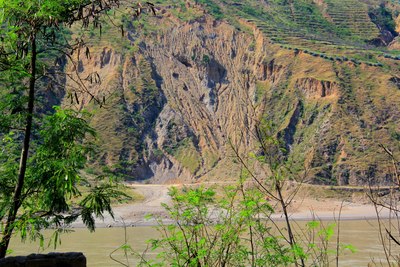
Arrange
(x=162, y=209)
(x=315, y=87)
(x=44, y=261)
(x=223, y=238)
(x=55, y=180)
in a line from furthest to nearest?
(x=315, y=87)
(x=162, y=209)
(x=55, y=180)
(x=223, y=238)
(x=44, y=261)

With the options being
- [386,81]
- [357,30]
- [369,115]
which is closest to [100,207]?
[369,115]

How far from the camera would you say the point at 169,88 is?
86938 millimetres

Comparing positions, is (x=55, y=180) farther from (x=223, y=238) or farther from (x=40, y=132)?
(x=223, y=238)

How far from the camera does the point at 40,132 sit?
700cm

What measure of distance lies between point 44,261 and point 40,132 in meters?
2.99

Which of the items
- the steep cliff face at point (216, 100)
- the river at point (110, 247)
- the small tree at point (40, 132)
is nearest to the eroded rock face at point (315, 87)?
the steep cliff face at point (216, 100)

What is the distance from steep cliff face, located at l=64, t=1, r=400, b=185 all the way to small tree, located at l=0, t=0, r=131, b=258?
6340 centimetres

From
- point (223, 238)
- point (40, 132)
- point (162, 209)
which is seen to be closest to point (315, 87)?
point (162, 209)

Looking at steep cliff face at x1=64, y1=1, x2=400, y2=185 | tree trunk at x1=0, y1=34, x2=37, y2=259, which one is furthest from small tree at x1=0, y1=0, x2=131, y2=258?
steep cliff face at x1=64, y1=1, x2=400, y2=185

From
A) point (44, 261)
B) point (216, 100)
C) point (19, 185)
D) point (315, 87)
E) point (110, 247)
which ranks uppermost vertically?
point (315, 87)

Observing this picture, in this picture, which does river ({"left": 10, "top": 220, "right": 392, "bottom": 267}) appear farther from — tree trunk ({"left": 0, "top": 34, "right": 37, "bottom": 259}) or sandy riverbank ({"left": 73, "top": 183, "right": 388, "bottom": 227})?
tree trunk ({"left": 0, "top": 34, "right": 37, "bottom": 259})

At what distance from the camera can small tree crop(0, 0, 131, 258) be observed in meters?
5.83

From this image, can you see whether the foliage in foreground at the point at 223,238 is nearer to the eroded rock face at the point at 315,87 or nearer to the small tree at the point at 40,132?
the small tree at the point at 40,132

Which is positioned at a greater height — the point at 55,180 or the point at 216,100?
the point at 55,180
